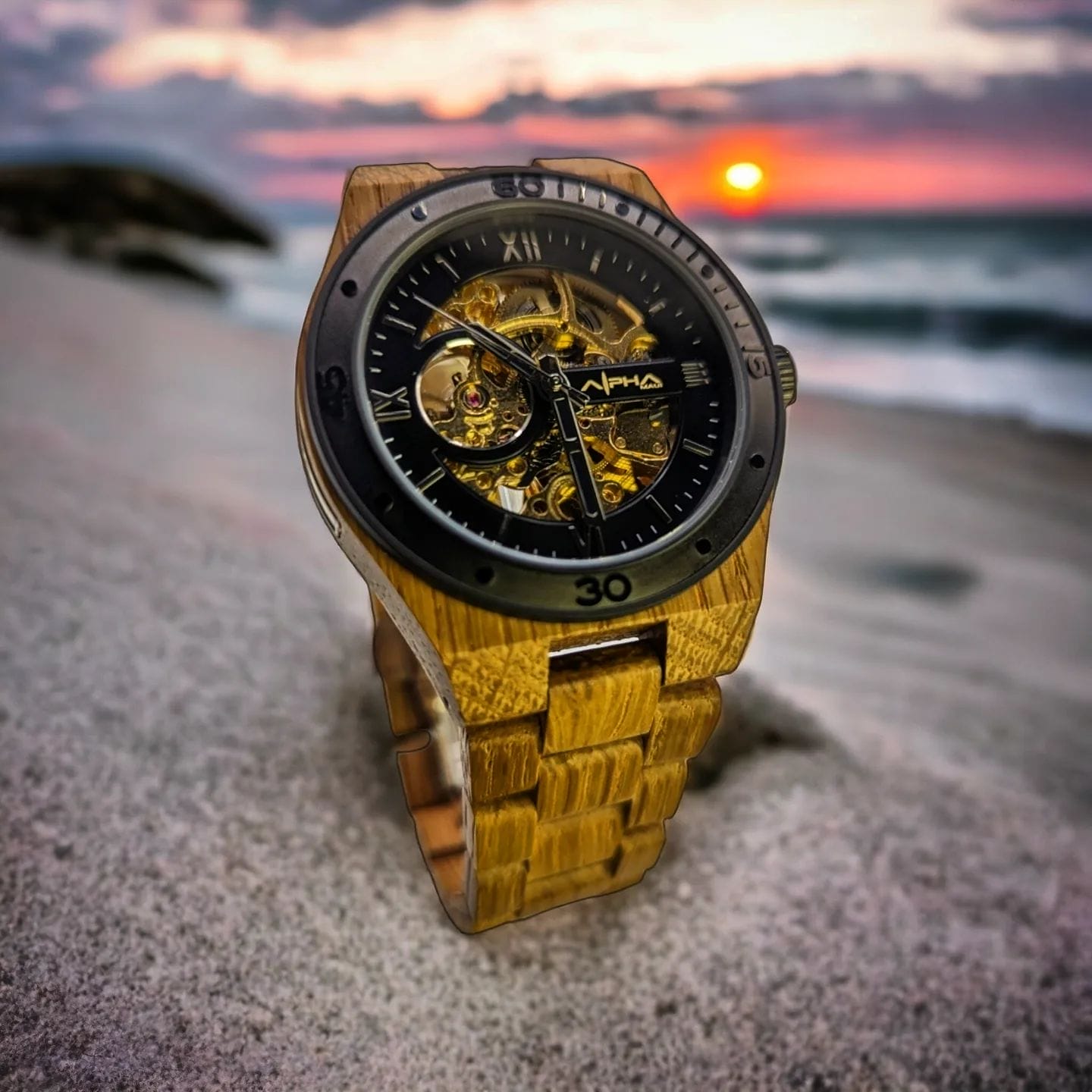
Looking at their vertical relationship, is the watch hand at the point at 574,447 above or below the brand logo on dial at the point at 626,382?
below

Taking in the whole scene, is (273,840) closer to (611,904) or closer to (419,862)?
(419,862)

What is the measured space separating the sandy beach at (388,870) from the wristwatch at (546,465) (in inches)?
5.5

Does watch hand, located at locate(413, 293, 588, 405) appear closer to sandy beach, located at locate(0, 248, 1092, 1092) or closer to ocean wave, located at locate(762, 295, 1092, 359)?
sandy beach, located at locate(0, 248, 1092, 1092)

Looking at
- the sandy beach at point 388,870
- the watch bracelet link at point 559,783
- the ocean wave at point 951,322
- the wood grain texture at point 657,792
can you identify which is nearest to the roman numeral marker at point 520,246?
the watch bracelet link at point 559,783

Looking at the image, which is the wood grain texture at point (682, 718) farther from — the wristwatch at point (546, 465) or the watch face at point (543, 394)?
the watch face at point (543, 394)

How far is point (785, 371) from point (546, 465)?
251 mm

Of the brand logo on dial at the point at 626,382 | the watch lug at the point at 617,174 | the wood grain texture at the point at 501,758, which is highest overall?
the watch lug at the point at 617,174

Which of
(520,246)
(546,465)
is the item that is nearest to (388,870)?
(546,465)

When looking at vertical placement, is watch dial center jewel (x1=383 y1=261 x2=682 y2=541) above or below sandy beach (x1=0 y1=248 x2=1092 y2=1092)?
above

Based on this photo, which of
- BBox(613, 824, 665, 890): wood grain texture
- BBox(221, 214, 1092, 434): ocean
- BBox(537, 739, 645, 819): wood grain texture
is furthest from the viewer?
BBox(221, 214, 1092, 434): ocean

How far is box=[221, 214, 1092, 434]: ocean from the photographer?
3.85 meters

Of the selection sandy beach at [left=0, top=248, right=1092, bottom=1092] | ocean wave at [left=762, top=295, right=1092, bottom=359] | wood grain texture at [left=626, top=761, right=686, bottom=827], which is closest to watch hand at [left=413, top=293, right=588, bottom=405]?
wood grain texture at [left=626, top=761, right=686, bottom=827]

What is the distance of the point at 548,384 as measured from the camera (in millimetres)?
742

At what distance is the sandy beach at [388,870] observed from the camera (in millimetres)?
783
